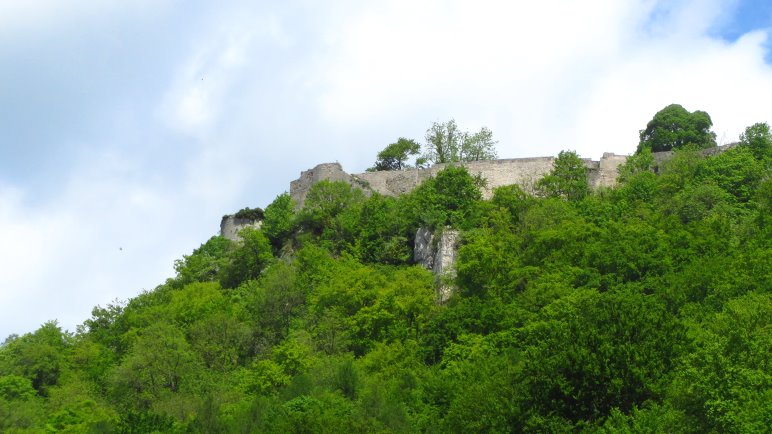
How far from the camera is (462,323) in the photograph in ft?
136

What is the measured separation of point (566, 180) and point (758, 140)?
877 centimetres

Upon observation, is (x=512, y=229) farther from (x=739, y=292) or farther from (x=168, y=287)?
(x=168, y=287)

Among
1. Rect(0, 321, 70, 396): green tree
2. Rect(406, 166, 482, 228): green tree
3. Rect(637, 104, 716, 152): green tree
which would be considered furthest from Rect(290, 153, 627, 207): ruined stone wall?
Rect(0, 321, 70, 396): green tree

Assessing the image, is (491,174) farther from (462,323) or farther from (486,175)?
(462,323)

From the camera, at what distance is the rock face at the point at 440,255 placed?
46750 mm

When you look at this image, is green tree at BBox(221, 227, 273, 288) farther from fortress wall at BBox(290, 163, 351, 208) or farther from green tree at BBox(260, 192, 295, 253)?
fortress wall at BBox(290, 163, 351, 208)

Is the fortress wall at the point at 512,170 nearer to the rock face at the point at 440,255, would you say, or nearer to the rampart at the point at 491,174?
the rampart at the point at 491,174

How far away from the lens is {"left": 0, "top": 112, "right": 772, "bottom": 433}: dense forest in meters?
30.8

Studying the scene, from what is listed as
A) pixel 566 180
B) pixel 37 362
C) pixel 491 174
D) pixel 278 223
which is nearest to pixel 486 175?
pixel 491 174

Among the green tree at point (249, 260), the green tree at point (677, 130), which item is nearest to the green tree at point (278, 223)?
the green tree at point (249, 260)

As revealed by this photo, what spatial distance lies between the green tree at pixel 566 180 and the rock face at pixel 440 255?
664cm

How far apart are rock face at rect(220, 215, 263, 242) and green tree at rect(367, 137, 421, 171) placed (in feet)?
27.1

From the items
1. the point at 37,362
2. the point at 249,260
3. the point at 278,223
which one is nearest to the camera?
the point at 37,362

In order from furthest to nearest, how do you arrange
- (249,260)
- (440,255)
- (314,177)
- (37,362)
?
(314,177)
(249,260)
(37,362)
(440,255)
